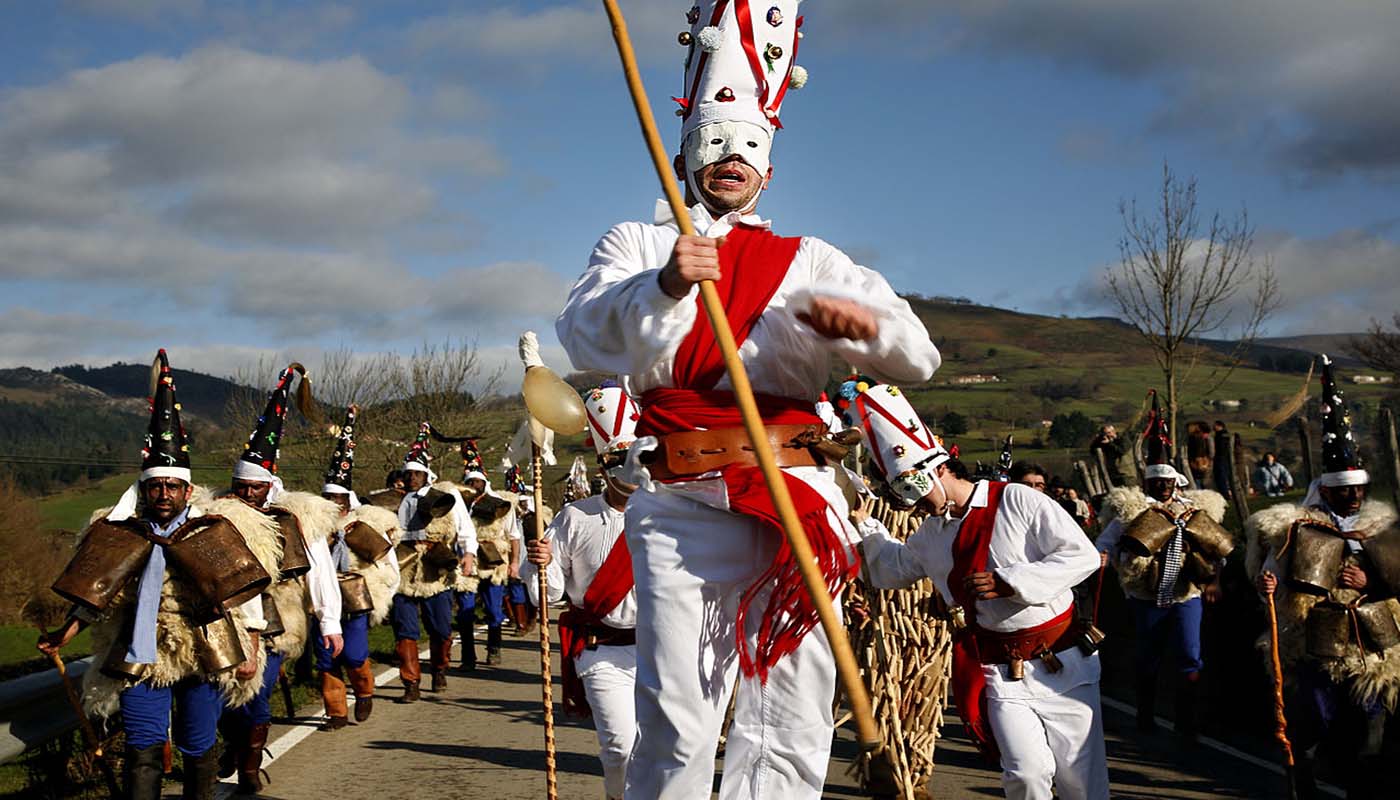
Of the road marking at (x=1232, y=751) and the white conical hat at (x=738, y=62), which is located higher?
the white conical hat at (x=738, y=62)

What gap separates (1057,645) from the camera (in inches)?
259

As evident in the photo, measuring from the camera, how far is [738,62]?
14.0 ft

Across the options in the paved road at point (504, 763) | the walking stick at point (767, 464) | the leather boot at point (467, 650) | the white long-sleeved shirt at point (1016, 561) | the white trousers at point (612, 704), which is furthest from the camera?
the leather boot at point (467, 650)

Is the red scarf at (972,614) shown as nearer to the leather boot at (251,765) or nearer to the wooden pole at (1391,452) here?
the leather boot at (251,765)

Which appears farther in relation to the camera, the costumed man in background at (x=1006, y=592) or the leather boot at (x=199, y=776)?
the leather boot at (x=199, y=776)

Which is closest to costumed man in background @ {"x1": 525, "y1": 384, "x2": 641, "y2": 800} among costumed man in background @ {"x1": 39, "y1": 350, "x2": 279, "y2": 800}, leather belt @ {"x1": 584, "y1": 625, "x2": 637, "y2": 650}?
leather belt @ {"x1": 584, "y1": 625, "x2": 637, "y2": 650}

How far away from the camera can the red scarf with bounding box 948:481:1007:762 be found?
648cm

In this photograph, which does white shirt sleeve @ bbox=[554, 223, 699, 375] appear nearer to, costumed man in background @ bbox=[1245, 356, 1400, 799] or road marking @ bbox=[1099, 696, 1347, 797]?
costumed man in background @ bbox=[1245, 356, 1400, 799]

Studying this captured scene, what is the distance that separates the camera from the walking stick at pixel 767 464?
312 cm

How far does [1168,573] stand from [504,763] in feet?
18.3

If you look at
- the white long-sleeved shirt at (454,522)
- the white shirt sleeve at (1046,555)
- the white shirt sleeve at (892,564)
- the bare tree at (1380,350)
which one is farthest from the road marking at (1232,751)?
the bare tree at (1380,350)

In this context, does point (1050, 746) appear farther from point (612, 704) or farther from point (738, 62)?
point (738, 62)

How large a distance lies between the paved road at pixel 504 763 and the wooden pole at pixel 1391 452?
2615mm

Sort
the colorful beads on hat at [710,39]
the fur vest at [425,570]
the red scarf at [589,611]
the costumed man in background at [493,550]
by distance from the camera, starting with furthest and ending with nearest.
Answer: the costumed man in background at [493,550] < the fur vest at [425,570] < the red scarf at [589,611] < the colorful beads on hat at [710,39]
